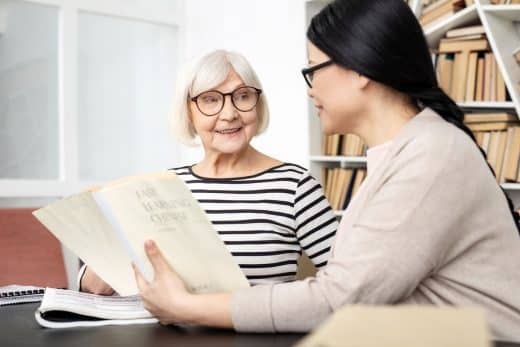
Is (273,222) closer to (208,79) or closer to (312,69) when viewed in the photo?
(208,79)

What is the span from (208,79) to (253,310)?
998mm

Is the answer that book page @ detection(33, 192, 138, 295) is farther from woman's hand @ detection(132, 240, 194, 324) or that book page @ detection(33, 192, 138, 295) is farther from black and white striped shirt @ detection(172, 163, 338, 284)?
black and white striped shirt @ detection(172, 163, 338, 284)

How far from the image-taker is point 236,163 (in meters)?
2.06

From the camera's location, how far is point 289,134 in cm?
436

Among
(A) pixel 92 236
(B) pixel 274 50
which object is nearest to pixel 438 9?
(B) pixel 274 50

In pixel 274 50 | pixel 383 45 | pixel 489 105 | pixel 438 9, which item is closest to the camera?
pixel 383 45

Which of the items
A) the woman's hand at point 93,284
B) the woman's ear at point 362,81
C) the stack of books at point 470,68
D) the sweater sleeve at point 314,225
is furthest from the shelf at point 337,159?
the woman's ear at point 362,81

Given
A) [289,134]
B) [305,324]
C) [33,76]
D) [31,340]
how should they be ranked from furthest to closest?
[289,134] < [33,76] < [31,340] < [305,324]

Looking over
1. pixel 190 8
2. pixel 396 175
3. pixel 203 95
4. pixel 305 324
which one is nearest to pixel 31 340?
pixel 305 324

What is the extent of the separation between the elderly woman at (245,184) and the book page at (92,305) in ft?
1.70

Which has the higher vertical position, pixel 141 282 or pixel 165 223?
pixel 165 223

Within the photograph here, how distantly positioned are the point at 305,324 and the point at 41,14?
347 cm

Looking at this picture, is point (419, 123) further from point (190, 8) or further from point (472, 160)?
point (190, 8)

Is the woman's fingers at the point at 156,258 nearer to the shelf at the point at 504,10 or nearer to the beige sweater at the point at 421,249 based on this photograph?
the beige sweater at the point at 421,249
